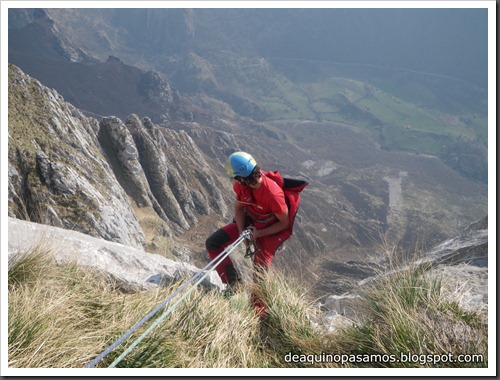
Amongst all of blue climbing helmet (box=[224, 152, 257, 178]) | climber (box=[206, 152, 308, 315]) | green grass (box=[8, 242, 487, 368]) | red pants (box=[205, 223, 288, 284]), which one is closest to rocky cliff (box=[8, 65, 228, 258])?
red pants (box=[205, 223, 288, 284])

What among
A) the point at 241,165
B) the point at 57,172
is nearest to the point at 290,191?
the point at 241,165

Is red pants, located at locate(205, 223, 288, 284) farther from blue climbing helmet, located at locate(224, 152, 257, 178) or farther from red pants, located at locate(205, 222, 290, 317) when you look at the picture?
blue climbing helmet, located at locate(224, 152, 257, 178)

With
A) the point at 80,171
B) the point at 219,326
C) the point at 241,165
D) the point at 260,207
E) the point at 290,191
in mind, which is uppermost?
the point at 80,171

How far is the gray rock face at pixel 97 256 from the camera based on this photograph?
5.91 metres

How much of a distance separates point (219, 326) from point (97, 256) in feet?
12.2

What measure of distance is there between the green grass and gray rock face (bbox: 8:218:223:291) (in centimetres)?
54

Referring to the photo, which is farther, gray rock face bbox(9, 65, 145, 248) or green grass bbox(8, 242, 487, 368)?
gray rock face bbox(9, 65, 145, 248)

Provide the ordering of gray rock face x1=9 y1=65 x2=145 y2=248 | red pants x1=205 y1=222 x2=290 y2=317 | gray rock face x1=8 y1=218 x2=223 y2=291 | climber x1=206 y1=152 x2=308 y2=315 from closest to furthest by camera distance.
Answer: gray rock face x1=8 y1=218 x2=223 y2=291
climber x1=206 y1=152 x2=308 y2=315
red pants x1=205 y1=222 x2=290 y2=317
gray rock face x1=9 y1=65 x2=145 y2=248

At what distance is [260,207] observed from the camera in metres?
7.10

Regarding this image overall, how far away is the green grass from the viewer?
3.66 metres

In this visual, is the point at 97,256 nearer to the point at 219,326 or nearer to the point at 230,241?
the point at 230,241

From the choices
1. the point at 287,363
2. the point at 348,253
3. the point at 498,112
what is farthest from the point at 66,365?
the point at 348,253

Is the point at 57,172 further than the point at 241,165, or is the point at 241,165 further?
the point at 57,172

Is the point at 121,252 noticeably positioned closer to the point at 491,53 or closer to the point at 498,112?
the point at 498,112
